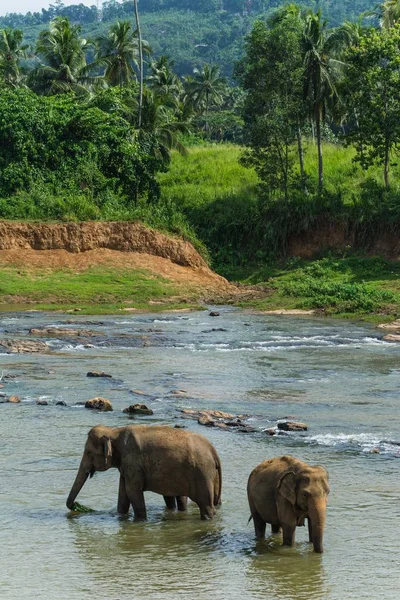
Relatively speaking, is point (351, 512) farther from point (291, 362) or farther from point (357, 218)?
point (357, 218)

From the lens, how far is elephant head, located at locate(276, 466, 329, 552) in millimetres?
10969

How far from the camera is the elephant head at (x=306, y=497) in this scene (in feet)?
36.0

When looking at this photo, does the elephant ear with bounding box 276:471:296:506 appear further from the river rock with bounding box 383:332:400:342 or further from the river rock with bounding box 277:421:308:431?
the river rock with bounding box 383:332:400:342

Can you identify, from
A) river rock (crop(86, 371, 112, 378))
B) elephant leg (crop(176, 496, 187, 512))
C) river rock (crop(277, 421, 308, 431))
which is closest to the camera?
elephant leg (crop(176, 496, 187, 512))

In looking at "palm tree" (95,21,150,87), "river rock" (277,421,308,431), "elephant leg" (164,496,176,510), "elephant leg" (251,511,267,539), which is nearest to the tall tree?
"palm tree" (95,21,150,87)

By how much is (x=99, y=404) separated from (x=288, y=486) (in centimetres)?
861

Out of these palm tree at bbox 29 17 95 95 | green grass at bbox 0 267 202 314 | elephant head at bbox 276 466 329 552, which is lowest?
green grass at bbox 0 267 202 314

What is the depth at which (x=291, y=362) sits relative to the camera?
26.8 m

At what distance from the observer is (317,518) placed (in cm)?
1104

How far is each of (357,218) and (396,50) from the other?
289 inches

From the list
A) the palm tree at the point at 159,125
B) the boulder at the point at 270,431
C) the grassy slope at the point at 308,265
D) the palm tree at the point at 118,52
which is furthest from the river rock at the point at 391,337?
the palm tree at the point at 118,52

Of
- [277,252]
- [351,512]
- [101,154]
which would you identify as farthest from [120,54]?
[351,512]

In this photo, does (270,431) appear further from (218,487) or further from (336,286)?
(336,286)

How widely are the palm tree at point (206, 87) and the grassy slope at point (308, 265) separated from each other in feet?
113
